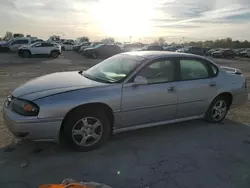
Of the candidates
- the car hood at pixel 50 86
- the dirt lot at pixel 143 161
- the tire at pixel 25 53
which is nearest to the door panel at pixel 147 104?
the dirt lot at pixel 143 161

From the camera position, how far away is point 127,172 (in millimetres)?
3410

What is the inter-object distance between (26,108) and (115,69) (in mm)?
1685

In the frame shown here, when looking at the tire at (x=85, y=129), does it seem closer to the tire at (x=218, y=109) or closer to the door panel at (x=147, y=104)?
the door panel at (x=147, y=104)

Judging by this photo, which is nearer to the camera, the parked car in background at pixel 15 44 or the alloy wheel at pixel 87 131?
the alloy wheel at pixel 87 131

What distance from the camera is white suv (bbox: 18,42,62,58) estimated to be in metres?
24.7

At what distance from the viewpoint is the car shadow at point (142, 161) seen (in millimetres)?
3262

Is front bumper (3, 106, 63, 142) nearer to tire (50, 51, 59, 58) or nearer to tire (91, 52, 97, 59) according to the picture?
tire (50, 51, 59, 58)

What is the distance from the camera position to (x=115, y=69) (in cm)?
462

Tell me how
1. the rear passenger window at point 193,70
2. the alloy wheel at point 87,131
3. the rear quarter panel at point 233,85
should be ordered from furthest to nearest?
the rear quarter panel at point 233,85
the rear passenger window at point 193,70
the alloy wheel at point 87,131

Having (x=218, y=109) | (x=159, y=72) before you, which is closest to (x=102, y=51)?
(x=218, y=109)

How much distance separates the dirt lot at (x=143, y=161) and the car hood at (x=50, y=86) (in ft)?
2.74

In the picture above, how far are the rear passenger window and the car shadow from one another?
1087 mm

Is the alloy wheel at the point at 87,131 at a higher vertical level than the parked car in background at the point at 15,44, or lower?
lower

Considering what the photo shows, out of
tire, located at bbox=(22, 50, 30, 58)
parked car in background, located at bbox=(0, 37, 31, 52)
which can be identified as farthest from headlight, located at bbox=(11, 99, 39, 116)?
parked car in background, located at bbox=(0, 37, 31, 52)
